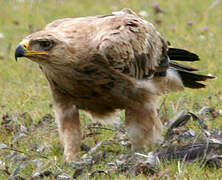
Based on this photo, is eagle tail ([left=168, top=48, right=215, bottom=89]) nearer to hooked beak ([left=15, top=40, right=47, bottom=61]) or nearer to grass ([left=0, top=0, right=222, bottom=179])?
grass ([left=0, top=0, right=222, bottom=179])

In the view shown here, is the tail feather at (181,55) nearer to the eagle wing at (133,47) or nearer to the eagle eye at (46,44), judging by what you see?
the eagle wing at (133,47)

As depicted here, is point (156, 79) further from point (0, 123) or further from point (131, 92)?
point (0, 123)

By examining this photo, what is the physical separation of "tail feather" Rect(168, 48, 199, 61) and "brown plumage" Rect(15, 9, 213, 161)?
44 cm

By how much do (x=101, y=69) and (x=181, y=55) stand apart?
1.82 meters

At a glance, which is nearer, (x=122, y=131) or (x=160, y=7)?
(x=122, y=131)

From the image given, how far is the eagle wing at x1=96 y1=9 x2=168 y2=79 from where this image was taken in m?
6.10

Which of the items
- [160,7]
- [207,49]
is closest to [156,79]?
[207,49]

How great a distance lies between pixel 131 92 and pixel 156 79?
86cm

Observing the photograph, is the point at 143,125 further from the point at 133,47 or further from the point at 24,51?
the point at 24,51

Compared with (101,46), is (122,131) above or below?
below

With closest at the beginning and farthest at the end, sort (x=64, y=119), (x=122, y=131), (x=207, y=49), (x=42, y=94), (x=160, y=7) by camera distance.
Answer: (x=64, y=119) < (x=122, y=131) < (x=42, y=94) < (x=207, y=49) < (x=160, y=7)

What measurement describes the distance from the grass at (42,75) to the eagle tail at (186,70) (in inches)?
10.6

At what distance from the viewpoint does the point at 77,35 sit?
19.7ft

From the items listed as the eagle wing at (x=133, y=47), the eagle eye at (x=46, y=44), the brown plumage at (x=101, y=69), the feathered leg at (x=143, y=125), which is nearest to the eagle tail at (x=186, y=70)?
the eagle wing at (x=133, y=47)
